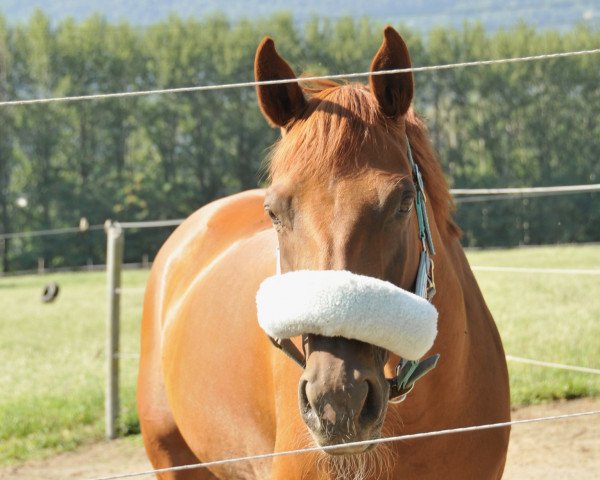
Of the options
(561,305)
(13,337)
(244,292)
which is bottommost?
(13,337)

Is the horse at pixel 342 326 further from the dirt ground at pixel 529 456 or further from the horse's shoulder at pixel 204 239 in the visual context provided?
the dirt ground at pixel 529 456

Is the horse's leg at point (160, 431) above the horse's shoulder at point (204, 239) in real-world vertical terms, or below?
below

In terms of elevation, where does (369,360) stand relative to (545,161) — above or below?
above

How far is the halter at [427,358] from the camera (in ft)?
7.25

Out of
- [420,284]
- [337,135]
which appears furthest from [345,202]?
[420,284]

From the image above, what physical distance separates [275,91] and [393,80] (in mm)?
325

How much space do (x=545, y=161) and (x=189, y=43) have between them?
19052 mm

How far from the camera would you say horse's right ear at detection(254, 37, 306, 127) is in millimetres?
2420

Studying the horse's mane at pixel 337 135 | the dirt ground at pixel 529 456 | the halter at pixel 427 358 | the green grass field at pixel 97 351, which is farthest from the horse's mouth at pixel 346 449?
the green grass field at pixel 97 351

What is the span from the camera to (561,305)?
12.0 metres

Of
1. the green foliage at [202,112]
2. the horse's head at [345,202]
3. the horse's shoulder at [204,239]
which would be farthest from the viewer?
the green foliage at [202,112]

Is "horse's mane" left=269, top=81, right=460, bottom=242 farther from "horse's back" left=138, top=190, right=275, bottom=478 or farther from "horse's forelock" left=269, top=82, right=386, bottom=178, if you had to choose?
"horse's back" left=138, top=190, right=275, bottom=478

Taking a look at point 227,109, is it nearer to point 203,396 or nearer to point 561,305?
point 561,305

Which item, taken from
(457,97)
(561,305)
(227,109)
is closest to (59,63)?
(227,109)
